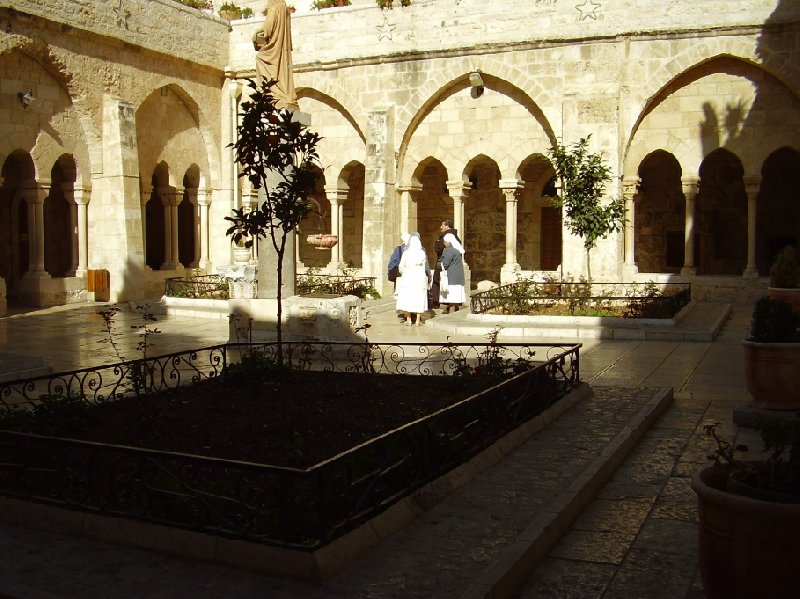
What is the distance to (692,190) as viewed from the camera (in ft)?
54.5

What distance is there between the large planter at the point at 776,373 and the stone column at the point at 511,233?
10.9 metres

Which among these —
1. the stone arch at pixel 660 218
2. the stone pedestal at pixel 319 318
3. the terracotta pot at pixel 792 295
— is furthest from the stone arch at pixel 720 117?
the stone pedestal at pixel 319 318

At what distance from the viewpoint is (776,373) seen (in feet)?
20.7

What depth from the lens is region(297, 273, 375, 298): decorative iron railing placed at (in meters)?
16.4

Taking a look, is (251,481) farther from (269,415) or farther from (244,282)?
(244,282)

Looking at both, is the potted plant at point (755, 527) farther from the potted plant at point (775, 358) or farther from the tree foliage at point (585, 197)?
the tree foliage at point (585, 197)

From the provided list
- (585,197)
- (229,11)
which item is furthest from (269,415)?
(229,11)

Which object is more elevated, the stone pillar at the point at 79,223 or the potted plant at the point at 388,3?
the potted plant at the point at 388,3

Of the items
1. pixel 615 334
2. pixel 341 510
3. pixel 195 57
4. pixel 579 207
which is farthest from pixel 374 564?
pixel 195 57

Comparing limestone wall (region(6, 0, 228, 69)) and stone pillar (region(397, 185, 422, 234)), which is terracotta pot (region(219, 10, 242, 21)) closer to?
limestone wall (region(6, 0, 228, 69))

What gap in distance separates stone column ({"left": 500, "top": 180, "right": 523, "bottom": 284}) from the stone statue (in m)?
8.66

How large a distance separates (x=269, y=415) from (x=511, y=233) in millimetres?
12431

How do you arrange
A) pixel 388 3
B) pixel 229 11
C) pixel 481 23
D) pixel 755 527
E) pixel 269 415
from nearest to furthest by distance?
pixel 755 527, pixel 269 415, pixel 481 23, pixel 388 3, pixel 229 11

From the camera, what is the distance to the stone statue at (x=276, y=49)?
913cm
